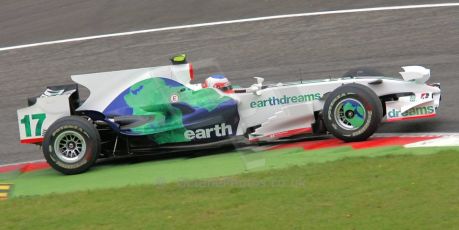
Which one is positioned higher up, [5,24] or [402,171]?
[5,24]

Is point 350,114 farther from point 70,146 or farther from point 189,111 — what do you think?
point 70,146

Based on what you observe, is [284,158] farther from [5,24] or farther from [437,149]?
[5,24]

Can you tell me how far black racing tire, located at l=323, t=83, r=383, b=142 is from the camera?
9398 millimetres

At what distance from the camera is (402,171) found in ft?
26.8

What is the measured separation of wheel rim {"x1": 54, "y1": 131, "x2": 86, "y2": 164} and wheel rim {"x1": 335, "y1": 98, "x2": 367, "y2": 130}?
2910 mm

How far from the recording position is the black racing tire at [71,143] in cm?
973

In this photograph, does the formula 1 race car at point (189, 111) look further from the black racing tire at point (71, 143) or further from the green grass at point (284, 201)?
the green grass at point (284, 201)

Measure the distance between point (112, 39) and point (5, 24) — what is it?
349 centimetres

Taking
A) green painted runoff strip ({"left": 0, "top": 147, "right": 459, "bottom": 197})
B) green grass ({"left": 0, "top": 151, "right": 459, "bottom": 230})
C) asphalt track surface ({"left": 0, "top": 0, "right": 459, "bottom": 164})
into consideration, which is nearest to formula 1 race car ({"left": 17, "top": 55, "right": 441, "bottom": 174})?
green painted runoff strip ({"left": 0, "top": 147, "right": 459, "bottom": 197})

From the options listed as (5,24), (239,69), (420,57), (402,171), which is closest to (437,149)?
(402,171)

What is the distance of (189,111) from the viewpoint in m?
9.95

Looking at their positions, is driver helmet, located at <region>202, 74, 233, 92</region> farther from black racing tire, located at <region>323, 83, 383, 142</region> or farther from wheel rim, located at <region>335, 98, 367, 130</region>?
wheel rim, located at <region>335, 98, 367, 130</region>

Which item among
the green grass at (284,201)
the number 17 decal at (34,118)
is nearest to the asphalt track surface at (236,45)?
the number 17 decal at (34,118)

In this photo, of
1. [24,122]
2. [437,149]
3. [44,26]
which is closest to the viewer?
[437,149]
